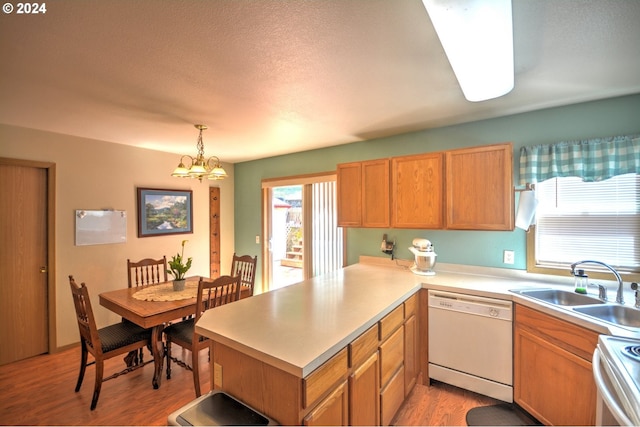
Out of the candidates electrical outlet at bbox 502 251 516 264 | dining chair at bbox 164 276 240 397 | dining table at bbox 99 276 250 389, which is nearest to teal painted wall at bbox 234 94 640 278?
electrical outlet at bbox 502 251 516 264

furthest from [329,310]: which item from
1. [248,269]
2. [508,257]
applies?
[508,257]

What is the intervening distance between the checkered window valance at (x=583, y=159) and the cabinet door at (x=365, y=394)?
203cm

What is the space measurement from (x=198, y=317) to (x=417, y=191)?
2.19m

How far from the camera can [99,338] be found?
2.15 m

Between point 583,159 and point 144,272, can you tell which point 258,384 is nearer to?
point 144,272

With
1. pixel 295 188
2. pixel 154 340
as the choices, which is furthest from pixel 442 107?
pixel 154 340

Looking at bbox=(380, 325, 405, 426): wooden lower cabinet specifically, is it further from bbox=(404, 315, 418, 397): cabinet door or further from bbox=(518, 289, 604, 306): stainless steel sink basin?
bbox=(518, 289, 604, 306): stainless steel sink basin

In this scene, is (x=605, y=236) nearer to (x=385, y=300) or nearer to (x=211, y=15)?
(x=385, y=300)

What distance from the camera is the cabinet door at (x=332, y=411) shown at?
1127 millimetres

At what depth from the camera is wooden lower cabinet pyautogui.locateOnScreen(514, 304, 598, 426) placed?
1543mm

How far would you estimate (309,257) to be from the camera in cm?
382

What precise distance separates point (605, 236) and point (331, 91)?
239 cm

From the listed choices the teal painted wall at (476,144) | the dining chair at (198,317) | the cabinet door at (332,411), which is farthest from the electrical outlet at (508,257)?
the dining chair at (198,317)

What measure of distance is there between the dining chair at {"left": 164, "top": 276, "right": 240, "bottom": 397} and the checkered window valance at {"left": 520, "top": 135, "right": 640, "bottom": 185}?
2.68m
